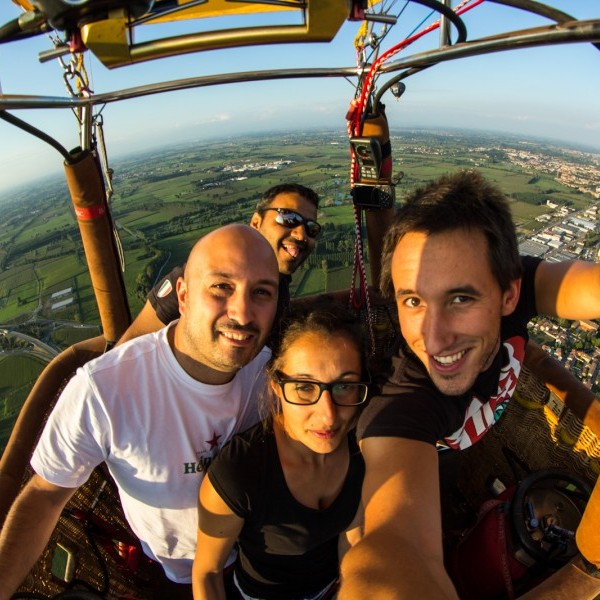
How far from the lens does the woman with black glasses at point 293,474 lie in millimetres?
1136

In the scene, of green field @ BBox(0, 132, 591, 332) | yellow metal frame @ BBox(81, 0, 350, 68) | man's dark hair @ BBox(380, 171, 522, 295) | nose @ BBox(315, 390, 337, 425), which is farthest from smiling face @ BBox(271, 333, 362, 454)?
green field @ BBox(0, 132, 591, 332)

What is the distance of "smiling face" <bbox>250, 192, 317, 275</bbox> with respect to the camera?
2.14 m

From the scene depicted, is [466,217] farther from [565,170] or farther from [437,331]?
[565,170]

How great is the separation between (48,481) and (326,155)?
25561 millimetres

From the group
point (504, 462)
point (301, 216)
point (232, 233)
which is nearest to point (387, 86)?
point (232, 233)

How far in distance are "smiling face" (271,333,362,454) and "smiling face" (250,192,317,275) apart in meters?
1.04

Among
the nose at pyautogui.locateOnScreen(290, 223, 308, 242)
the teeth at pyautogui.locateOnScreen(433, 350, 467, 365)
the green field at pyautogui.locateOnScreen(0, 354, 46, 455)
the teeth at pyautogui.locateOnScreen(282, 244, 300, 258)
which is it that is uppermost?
the nose at pyautogui.locateOnScreen(290, 223, 308, 242)

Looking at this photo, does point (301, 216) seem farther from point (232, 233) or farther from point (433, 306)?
point (433, 306)

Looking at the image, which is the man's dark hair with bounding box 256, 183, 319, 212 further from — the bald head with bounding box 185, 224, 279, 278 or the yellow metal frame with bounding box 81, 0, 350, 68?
the yellow metal frame with bounding box 81, 0, 350, 68

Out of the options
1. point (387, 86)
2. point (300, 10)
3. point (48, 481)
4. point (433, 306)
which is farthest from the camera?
point (387, 86)

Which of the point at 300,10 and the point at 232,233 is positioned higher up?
the point at 300,10

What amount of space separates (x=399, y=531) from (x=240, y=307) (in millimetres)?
763

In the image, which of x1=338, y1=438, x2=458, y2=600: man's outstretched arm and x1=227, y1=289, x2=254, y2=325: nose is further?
x1=227, y1=289, x2=254, y2=325: nose

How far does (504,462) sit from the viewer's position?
6.33ft
